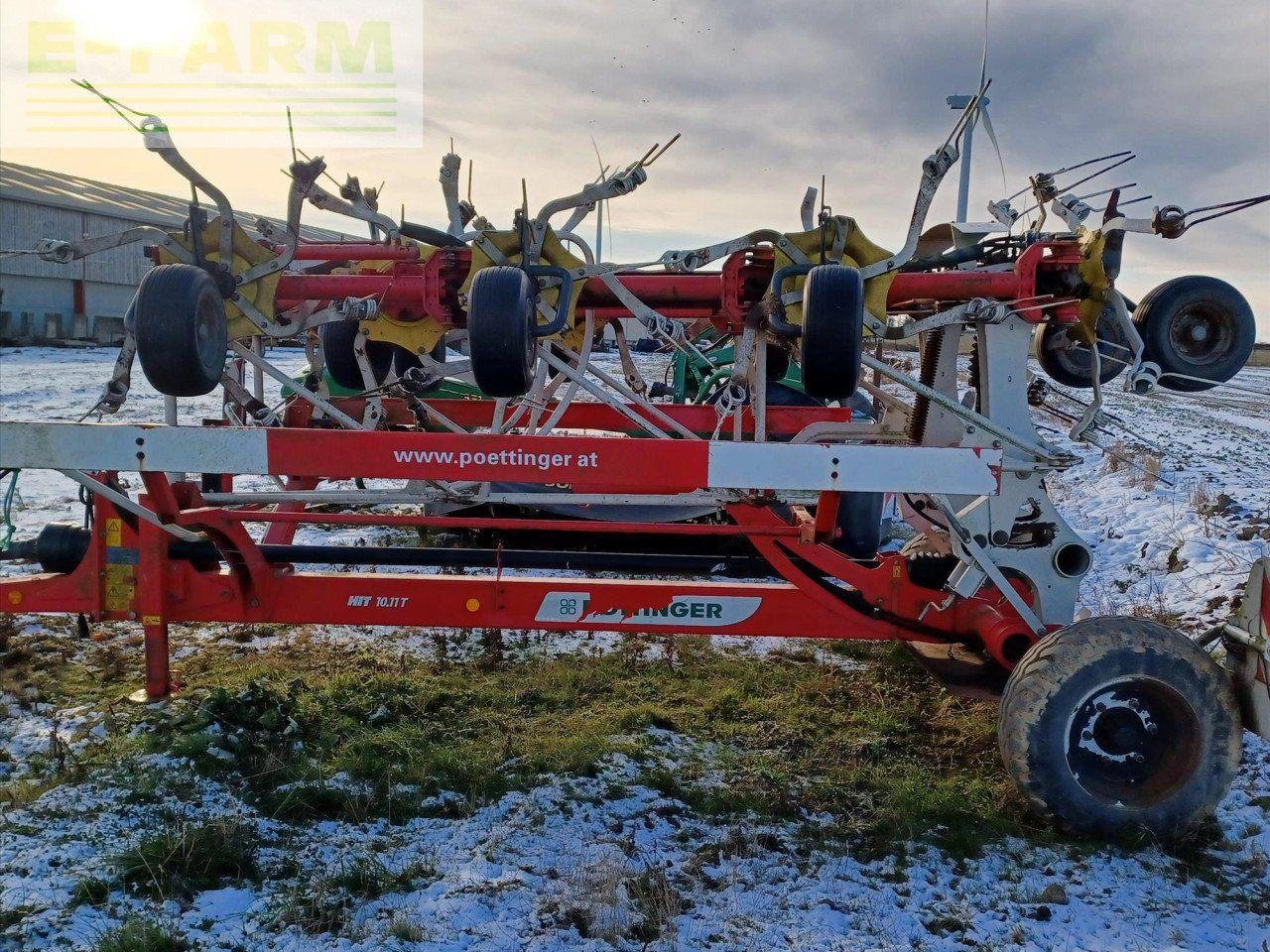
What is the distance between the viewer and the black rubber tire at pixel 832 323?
3.91 meters

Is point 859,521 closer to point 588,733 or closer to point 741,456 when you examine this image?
point 588,733

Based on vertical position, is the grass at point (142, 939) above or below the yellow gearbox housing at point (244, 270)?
below

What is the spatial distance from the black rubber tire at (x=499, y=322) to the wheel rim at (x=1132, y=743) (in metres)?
2.89

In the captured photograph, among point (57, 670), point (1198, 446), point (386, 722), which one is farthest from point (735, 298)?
point (1198, 446)

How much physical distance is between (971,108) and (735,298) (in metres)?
1.50

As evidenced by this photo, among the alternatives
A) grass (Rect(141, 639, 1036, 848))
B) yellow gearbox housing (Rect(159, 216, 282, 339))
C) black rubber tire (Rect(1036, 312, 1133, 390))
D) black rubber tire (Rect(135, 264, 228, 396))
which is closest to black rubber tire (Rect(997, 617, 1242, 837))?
grass (Rect(141, 639, 1036, 848))

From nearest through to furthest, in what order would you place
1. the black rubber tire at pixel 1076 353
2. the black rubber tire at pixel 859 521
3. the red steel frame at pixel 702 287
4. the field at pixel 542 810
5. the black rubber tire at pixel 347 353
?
the field at pixel 542 810, the red steel frame at pixel 702 287, the black rubber tire at pixel 1076 353, the black rubber tire at pixel 347 353, the black rubber tire at pixel 859 521

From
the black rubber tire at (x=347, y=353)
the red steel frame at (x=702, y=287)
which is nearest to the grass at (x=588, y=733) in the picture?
the black rubber tire at (x=347, y=353)

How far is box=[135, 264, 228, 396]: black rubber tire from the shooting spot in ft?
12.9

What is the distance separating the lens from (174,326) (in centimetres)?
394

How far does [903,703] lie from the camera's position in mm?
5492

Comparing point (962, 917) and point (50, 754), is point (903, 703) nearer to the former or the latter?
point (962, 917)

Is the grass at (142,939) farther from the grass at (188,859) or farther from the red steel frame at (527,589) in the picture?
the red steel frame at (527,589)

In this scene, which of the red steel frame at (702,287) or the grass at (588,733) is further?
the red steel frame at (702,287)
